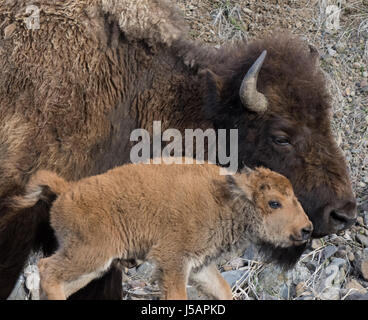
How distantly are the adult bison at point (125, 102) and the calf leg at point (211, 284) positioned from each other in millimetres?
765

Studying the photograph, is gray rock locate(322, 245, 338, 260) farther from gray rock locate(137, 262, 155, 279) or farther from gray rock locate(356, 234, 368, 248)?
gray rock locate(137, 262, 155, 279)

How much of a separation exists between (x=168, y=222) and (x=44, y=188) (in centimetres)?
76

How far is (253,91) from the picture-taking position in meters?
4.71

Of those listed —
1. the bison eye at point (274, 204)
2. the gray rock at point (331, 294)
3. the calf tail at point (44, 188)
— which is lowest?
the gray rock at point (331, 294)

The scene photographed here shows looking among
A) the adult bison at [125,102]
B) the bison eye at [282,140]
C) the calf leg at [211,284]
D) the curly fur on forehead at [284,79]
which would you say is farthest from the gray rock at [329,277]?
the calf leg at [211,284]

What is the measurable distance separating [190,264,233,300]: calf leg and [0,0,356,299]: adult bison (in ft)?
2.51

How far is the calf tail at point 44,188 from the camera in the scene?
4.15 m

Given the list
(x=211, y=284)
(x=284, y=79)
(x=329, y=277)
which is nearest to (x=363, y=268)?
(x=329, y=277)

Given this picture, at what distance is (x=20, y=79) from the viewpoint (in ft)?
16.2

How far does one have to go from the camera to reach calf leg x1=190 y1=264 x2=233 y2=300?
13.4ft

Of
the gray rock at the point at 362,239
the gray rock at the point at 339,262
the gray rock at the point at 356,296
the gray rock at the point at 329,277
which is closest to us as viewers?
the gray rock at the point at 356,296

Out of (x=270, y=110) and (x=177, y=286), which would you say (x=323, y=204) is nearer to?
(x=270, y=110)

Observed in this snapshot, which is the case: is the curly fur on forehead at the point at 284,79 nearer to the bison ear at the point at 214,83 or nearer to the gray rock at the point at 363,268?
the bison ear at the point at 214,83

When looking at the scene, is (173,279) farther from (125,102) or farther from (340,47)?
(340,47)
